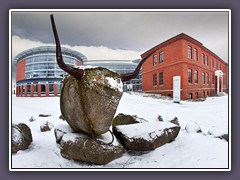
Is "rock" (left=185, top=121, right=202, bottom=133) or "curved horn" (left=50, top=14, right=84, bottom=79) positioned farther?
"rock" (left=185, top=121, right=202, bottom=133)

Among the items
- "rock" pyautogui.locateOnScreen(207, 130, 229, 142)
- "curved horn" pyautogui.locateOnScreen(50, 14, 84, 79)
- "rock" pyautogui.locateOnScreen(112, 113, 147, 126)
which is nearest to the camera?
"curved horn" pyautogui.locateOnScreen(50, 14, 84, 79)

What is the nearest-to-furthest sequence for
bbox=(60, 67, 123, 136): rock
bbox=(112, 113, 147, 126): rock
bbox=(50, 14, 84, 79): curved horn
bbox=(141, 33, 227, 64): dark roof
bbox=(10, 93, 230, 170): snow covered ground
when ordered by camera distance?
bbox=(50, 14, 84, 79): curved horn, bbox=(60, 67, 123, 136): rock, bbox=(10, 93, 230, 170): snow covered ground, bbox=(141, 33, 227, 64): dark roof, bbox=(112, 113, 147, 126): rock

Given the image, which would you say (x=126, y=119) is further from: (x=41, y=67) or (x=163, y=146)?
(x=41, y=67)

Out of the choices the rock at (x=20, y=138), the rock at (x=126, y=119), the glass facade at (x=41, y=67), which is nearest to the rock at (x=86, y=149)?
the rock at (x=20, y=138)

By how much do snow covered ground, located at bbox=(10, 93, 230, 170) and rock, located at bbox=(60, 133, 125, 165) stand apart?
0.12 meters

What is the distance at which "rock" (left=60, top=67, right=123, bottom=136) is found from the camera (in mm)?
1596

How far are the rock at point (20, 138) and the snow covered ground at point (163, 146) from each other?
60mm

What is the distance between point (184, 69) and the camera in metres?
2.48

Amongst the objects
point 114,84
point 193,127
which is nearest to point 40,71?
point 114,84

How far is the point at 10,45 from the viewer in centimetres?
205

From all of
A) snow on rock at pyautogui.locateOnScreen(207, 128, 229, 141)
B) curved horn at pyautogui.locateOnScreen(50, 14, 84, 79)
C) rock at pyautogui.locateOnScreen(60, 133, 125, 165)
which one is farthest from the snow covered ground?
curved horn at pyautogui.locateOnScreen(50, 14, 84, 79)

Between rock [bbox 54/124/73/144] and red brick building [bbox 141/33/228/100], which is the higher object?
red brick building [bbox 141/33/228/100]

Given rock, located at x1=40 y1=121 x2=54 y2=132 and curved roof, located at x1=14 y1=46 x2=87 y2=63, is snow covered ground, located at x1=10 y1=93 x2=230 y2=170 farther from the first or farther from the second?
curved roof, located at x1=14 y1=46 x2=87 y2=63
